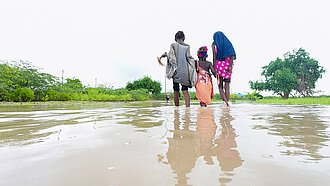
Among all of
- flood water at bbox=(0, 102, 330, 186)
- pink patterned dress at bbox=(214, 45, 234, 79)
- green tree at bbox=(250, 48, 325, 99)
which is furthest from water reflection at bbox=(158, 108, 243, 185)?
green tree at bbox=(250, 48, 325, 99)

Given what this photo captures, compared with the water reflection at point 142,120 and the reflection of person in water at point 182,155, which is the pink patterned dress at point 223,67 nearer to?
the water reflection at point 142,120

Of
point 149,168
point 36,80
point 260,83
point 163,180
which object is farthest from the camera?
point 260,83

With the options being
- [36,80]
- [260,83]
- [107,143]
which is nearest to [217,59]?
[107,143]

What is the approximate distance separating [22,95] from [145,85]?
2852 cm

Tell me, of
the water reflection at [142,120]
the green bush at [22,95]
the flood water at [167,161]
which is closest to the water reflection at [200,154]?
the flood water at [167,161]

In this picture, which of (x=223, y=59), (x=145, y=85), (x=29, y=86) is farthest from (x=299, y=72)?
(x=29, y=86)

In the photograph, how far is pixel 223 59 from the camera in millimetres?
5082

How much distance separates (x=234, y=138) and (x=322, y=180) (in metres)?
0.63

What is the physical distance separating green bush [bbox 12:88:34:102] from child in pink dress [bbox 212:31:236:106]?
1103cm

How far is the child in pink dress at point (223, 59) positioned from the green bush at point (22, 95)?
11029mm

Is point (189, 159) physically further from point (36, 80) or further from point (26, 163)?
point (36, 80)

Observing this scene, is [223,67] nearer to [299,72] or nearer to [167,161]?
[167,161]

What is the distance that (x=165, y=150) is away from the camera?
99 cm

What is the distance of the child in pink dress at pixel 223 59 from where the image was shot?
4961 mm
